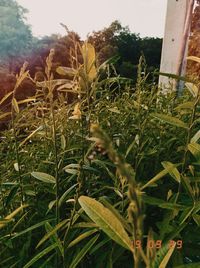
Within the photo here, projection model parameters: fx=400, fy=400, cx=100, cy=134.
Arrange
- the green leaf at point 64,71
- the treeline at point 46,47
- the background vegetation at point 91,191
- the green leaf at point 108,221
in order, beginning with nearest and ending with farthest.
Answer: the green leaf at point 108,221 < the background vegetation at point 91,191 < the green leaf at point 64,71 < the treeline at point 46,47

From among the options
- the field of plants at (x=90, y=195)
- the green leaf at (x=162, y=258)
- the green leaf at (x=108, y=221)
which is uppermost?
the green leaf at (x=108, y=221)

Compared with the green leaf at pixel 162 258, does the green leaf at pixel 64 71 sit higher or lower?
higher

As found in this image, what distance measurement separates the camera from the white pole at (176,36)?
2334mm

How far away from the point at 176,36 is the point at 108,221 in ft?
7.16

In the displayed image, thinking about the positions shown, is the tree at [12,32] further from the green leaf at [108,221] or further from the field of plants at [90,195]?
the green leaf at [108,221]

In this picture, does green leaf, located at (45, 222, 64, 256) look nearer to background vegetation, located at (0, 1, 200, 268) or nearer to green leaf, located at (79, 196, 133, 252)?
background vegetation, located at (0, 1, 200, 268)

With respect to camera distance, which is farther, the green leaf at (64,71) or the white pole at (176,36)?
the white pole at (176,36)

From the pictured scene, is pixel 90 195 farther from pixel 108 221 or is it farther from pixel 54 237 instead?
pixel 108 221

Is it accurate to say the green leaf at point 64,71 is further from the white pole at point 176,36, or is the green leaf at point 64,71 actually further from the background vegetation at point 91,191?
the white pole at point 176,36

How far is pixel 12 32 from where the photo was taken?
27.8 m

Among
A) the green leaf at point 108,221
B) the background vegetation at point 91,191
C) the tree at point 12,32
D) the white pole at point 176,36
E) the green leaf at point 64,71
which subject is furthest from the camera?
the tree at point 12,32

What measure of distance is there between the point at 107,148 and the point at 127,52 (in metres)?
14.8

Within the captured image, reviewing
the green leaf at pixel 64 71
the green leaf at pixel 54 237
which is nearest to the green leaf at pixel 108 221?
the green leaf at pixel 54 237

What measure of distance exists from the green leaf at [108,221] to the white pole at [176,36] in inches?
72.0
